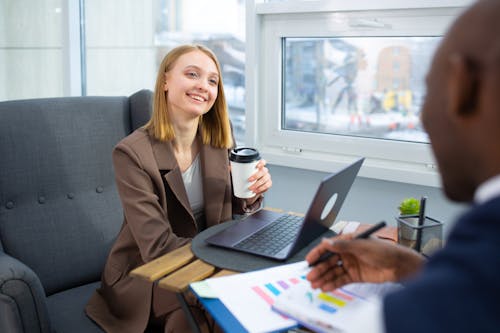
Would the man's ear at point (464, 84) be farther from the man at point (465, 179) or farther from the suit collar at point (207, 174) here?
the suit collar at point (207, 174)

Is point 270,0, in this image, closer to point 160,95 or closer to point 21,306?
point 160,95

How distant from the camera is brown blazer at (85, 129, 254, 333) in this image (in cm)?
163

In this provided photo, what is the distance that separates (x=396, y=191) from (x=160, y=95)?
37.7 inches

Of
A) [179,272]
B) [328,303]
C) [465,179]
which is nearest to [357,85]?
[179,272]

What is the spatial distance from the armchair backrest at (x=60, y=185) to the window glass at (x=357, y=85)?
660 millimetres

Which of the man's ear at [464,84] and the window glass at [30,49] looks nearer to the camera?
the man's ear at [464,84]

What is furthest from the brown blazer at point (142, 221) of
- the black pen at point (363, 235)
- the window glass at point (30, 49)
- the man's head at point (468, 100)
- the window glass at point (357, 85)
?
the window glass at point (30, 49)

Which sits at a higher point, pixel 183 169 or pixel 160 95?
pixel 160 95

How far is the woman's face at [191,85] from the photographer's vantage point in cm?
185

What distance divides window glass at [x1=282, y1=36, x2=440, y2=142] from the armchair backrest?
660mm

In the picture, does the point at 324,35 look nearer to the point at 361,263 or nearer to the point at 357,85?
the point at 357,85

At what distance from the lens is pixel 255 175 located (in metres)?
1.67

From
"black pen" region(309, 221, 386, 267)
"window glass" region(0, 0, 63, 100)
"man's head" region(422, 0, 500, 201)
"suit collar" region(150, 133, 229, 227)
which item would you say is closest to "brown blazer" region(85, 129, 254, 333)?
"suit collar" region(150, 133, 229, 227)

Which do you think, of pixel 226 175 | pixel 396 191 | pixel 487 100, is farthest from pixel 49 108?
pixel 487 100
